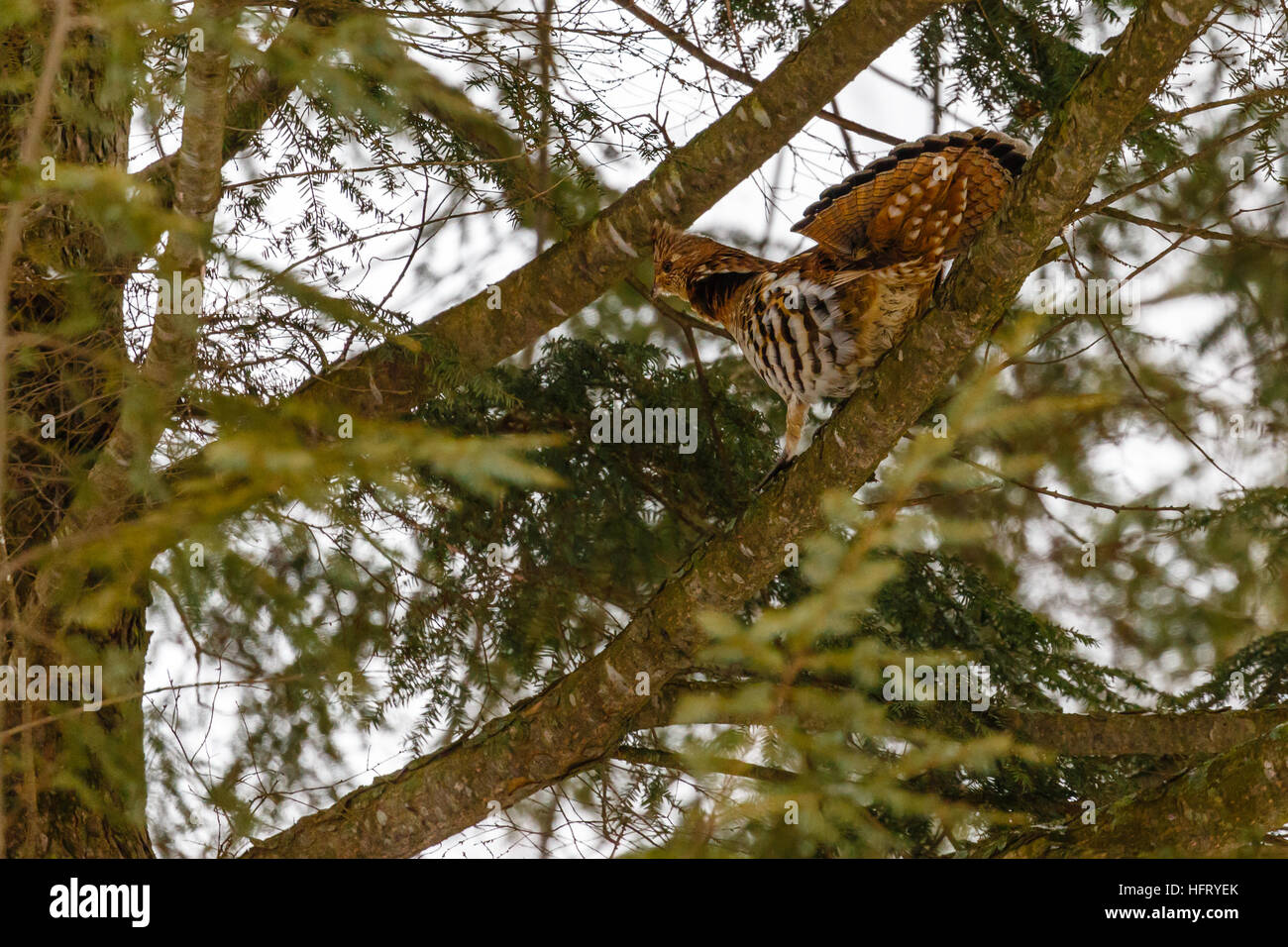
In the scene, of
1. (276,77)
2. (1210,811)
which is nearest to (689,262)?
(276,77)

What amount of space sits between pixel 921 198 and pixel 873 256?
0.61 ft

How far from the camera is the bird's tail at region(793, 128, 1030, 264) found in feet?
9.47

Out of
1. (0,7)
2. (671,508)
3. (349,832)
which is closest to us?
(0,7)

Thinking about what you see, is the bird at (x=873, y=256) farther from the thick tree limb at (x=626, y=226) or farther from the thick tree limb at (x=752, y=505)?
the thick tree limb at (x=626, y=226)

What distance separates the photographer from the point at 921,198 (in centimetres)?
293

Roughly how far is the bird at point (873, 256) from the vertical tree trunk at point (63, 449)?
159 centimetres

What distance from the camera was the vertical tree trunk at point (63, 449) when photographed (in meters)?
2.45

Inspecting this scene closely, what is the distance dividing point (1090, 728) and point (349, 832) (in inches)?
80.9

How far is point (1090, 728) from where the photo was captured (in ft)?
10.7

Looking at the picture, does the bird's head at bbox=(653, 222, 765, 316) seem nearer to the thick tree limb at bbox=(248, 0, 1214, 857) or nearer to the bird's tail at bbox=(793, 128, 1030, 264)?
the thick tree limb at bbox=(248, 0, 1214, 857)

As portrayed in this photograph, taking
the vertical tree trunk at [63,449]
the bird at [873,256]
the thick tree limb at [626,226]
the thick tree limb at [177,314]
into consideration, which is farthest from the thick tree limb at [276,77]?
the bird at [873,256]
